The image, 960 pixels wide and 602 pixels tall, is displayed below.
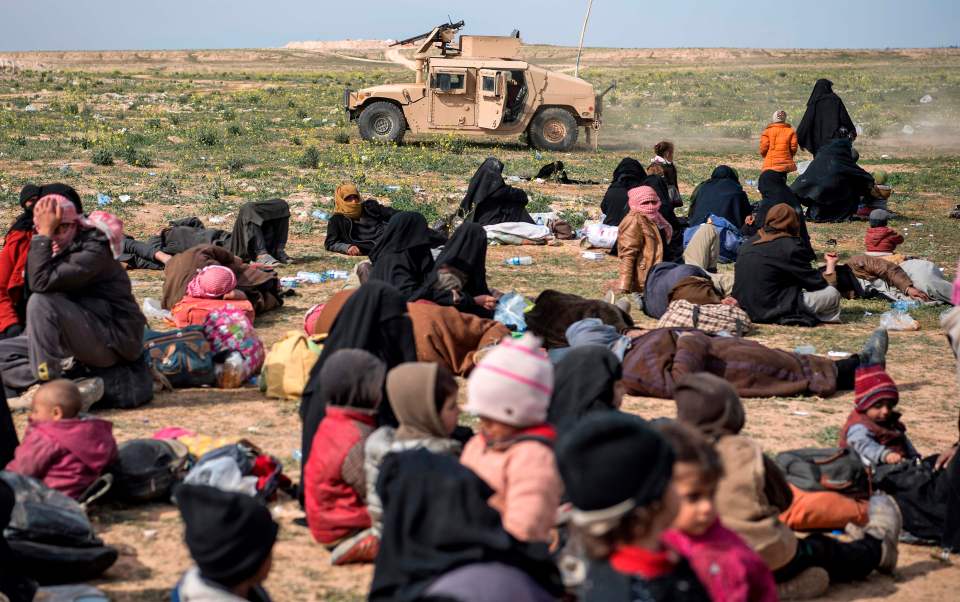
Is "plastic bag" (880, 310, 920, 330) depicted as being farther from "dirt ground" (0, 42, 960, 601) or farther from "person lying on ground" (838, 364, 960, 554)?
"person lying on ground" (838, 364, 960, 554)

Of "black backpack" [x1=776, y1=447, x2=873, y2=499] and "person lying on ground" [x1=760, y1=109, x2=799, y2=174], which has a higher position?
"person lying on ground" [x1=760, y1=109, x2=799, y2=174]

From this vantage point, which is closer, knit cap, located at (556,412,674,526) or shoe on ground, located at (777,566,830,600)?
knit cap, located at (556,412,674,526)

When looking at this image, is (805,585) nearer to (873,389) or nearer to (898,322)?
(873,389)

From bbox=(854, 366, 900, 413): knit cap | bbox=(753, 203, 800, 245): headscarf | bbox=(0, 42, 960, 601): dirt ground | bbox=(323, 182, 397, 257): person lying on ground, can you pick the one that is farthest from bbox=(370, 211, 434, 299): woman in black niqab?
bbox=(323, 182, 397, 257): person lying on ground

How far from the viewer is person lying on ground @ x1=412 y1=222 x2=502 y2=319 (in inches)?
291

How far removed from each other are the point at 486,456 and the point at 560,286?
6.79 meters

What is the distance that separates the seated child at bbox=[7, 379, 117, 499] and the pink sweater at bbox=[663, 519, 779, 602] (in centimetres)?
287

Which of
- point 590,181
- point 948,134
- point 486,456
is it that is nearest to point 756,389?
point 486,456

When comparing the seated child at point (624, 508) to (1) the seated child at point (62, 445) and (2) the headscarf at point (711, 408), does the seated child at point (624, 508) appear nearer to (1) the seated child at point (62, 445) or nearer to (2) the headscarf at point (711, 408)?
(2) the headscarf at point (711, 408)

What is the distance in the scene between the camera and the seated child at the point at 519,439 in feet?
10.4

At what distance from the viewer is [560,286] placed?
395 inches

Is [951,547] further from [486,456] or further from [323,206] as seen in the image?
[323,206]

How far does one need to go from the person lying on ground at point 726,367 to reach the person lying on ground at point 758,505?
2.20 meters

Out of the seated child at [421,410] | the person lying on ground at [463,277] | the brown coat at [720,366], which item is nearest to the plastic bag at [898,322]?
the brown coat at [720,366]
